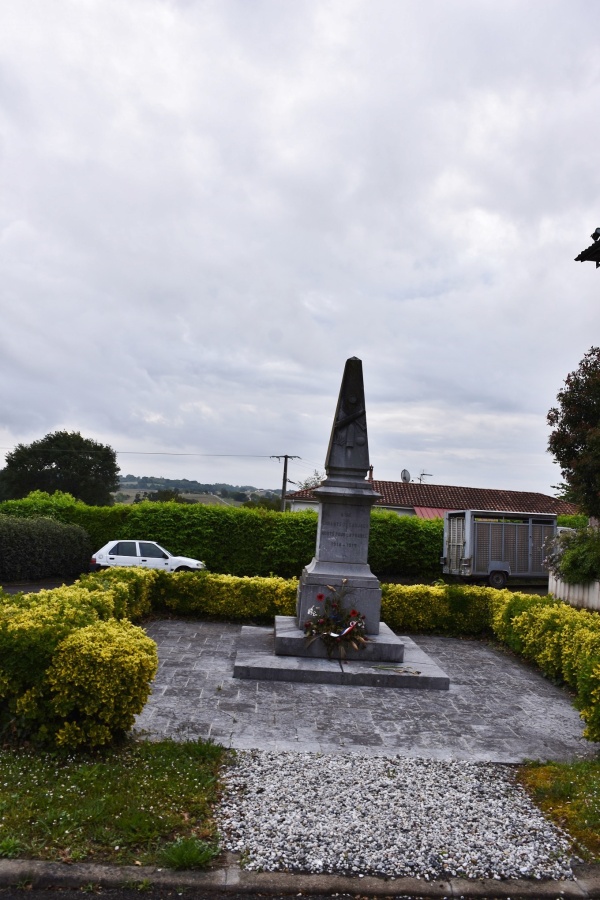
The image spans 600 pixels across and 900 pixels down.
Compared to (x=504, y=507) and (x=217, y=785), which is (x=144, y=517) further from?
(x=504, y=507)

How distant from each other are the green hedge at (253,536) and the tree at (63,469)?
31082mm

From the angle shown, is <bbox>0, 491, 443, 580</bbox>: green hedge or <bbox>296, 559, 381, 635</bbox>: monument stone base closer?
<bbox>296, 559, 381, 635</bbox>: monument stone base

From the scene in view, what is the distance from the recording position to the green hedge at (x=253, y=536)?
70.8ft

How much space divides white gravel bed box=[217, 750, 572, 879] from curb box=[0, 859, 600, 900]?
0.07 m

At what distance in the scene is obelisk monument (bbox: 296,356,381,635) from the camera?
9555mm

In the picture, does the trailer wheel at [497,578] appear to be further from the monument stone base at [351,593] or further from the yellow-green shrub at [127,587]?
the monument stone base at [351,593]

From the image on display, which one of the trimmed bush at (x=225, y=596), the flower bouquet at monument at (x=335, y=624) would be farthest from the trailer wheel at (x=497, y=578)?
the flower bouquet at monument at (x=335, y=624)

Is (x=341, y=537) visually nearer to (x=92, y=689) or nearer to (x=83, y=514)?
(x=92, y=689)

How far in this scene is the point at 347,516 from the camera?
985 cm

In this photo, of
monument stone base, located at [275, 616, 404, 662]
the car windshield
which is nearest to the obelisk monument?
monument stone base, located at [275, 616, 404, 662]

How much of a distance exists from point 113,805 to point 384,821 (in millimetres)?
1709

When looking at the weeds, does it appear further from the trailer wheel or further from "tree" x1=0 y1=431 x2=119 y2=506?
"tree" x1=0 y1=431 x2=119 y2=506

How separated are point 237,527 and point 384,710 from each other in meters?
14.7

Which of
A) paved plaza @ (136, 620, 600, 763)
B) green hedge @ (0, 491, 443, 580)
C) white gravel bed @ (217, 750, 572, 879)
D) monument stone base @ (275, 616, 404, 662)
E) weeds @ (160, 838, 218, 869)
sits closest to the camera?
weeds @ (160, 838, 218, 869)
